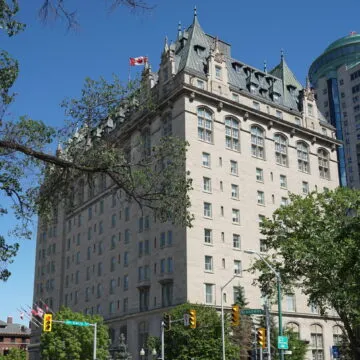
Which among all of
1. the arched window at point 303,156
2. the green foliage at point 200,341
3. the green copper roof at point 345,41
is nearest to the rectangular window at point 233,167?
the arched window at point 303,156

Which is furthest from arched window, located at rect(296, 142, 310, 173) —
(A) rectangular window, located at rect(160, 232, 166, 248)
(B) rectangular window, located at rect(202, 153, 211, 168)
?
(A) rectangular window, located at rect(160, 232, 166, 248)

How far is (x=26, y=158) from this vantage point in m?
16.9

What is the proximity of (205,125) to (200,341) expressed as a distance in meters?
28.8

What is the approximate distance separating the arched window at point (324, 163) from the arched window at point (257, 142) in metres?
12.2

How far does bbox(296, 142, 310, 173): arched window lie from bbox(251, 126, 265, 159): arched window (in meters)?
7.15

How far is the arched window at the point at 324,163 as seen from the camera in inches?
3191

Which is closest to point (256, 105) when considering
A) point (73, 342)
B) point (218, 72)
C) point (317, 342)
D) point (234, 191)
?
point (218, 72)

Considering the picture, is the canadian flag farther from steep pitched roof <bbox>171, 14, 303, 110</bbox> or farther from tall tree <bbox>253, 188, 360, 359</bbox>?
tall tree <bbox>253, 188, 360, 359</bbox>

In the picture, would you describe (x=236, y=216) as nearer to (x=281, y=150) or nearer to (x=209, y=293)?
(x=209, y=293)

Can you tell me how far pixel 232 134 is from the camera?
Answer: 70.8 meters

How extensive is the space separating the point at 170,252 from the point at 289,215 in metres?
22.0

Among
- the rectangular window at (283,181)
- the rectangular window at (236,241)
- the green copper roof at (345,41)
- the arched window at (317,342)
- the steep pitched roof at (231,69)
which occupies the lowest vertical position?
the arched window at (317,342)

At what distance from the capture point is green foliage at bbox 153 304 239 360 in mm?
48562

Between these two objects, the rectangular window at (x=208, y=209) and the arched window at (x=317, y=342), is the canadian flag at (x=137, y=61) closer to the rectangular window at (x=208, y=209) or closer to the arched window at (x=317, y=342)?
the rectangular window at (x=208, y=209)
